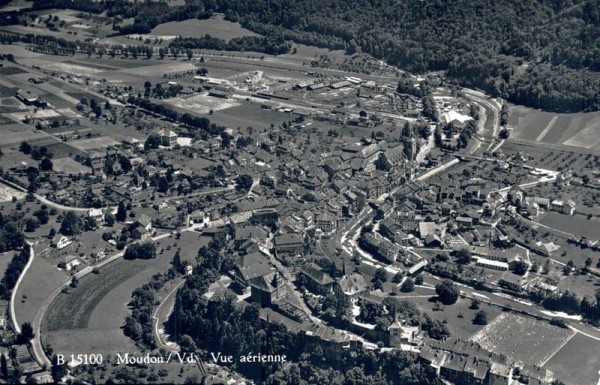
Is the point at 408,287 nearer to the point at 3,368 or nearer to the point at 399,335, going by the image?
the point at 399,335

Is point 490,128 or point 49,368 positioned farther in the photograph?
point 490,128

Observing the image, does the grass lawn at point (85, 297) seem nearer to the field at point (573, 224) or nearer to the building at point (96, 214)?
the building at point (96, 214)

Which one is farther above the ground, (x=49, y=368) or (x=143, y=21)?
(x=143, y=21)

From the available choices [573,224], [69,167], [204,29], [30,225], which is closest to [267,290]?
[30,225]

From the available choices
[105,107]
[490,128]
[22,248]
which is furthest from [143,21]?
[22,248]

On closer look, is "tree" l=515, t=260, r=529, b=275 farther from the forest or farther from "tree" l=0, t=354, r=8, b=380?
the forest

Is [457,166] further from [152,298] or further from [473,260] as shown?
[152,298]
